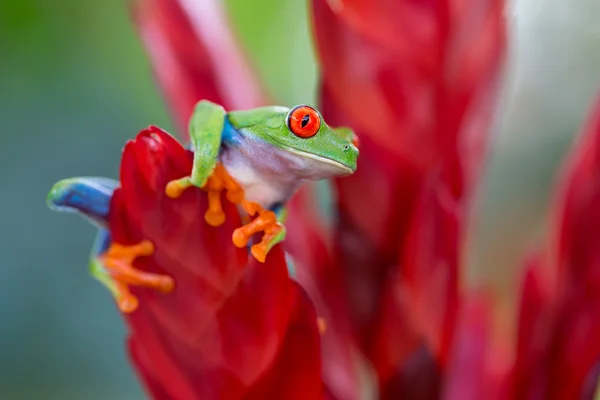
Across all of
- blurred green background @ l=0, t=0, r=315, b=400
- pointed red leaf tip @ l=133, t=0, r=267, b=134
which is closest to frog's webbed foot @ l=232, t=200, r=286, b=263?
pointed red leaf tip @ l=133, t=0, r=267, b=134

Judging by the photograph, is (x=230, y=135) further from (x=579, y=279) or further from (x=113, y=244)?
(x=579, y=279)

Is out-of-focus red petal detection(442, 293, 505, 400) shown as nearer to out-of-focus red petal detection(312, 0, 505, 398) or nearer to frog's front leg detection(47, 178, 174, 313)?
out-of-focus red petal detection(312, 0, 505, 398)

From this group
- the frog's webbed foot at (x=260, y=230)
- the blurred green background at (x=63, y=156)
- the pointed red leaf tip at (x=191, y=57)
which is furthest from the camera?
the blurred green background at (x=63, y=156)

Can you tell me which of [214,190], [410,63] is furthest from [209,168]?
A: [410,63]

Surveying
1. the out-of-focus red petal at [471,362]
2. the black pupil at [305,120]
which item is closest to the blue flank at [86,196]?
the black pupil at [305,120]

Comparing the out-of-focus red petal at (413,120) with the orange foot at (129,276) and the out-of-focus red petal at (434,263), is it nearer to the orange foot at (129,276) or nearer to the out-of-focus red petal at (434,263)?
the out-of-focus red petal at (434,263)

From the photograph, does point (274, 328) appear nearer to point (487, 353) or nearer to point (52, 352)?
point (487, 353)
